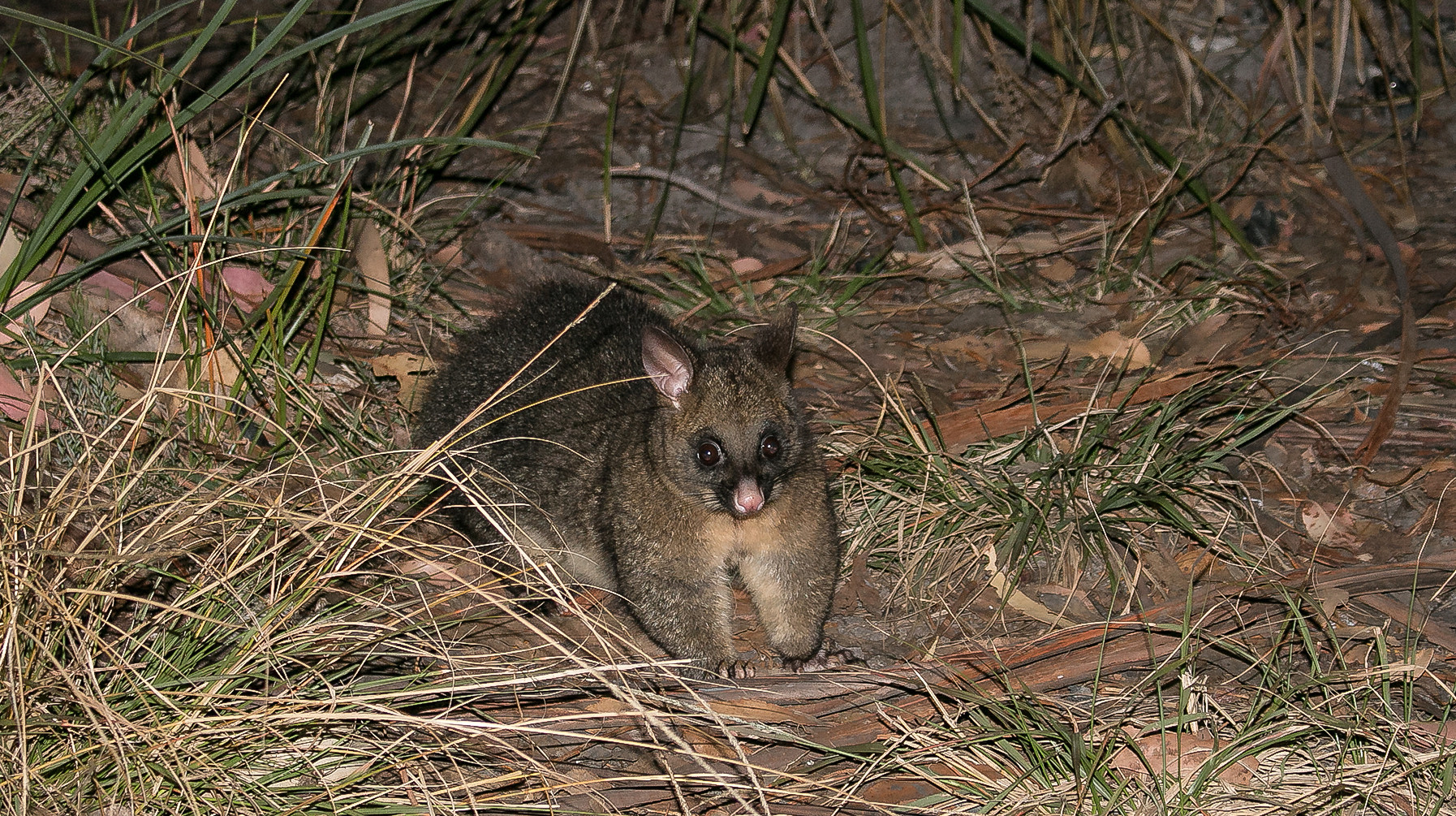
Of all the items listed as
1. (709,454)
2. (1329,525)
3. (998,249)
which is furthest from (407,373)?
(1329,525)

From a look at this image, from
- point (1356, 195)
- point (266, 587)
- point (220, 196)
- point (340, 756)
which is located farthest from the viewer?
point (1356, 195)

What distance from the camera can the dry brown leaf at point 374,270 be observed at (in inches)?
204

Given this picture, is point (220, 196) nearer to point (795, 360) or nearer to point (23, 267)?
point (23, 267)

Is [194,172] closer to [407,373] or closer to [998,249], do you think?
[407,373]

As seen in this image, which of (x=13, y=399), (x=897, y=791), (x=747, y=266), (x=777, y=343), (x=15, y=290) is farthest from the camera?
(x=747, y=266)

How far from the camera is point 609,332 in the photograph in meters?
4.40

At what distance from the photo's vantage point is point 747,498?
354cm

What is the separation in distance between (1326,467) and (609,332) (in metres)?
2.52

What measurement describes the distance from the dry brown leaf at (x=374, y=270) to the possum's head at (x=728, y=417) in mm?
1824

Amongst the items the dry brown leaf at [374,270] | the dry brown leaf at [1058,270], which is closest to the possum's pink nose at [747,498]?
the dry brown leaf at [374,270]

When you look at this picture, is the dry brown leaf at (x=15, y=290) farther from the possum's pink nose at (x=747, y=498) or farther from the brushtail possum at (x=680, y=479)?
the possum's pink nose at (x=747, y=498)

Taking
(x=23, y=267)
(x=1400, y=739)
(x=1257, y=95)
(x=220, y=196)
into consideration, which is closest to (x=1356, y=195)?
(x=1257, y=95)

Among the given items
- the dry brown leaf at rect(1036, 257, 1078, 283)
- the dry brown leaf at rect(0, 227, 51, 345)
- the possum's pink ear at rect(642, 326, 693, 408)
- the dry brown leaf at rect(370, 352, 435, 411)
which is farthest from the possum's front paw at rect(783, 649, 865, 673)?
the dry brown leaf at rect(0, 227, 51, 345)

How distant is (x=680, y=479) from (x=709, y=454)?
0.46 ft
